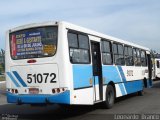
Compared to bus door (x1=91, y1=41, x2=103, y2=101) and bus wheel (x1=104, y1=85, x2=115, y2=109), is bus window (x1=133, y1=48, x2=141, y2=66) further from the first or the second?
bus door (x1=91, y1=41, x2=103, y2=101)

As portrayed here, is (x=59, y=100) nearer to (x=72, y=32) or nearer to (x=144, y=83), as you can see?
(x=72, y=32)

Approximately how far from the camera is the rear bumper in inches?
414

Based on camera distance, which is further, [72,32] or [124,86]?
[124,86]

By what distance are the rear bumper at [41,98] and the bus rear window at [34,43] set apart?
1277mm

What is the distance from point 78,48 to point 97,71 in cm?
186

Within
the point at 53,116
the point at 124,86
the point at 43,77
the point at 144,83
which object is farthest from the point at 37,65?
the point at 144,83

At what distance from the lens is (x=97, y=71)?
13.1m

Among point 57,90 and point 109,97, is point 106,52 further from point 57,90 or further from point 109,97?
point 57,90

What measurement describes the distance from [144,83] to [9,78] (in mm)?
10344

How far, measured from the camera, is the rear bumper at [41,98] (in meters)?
10.5

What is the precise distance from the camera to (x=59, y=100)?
34.7 feet

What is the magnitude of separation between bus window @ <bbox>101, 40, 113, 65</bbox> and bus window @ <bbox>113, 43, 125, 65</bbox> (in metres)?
0.60

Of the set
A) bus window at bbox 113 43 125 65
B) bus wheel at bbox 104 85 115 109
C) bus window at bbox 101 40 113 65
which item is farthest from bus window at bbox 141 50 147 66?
bus wheel at bbox 104 85 115 109

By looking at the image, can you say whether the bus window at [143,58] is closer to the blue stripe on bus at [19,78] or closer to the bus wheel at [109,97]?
the bus wheel at [109,97]
